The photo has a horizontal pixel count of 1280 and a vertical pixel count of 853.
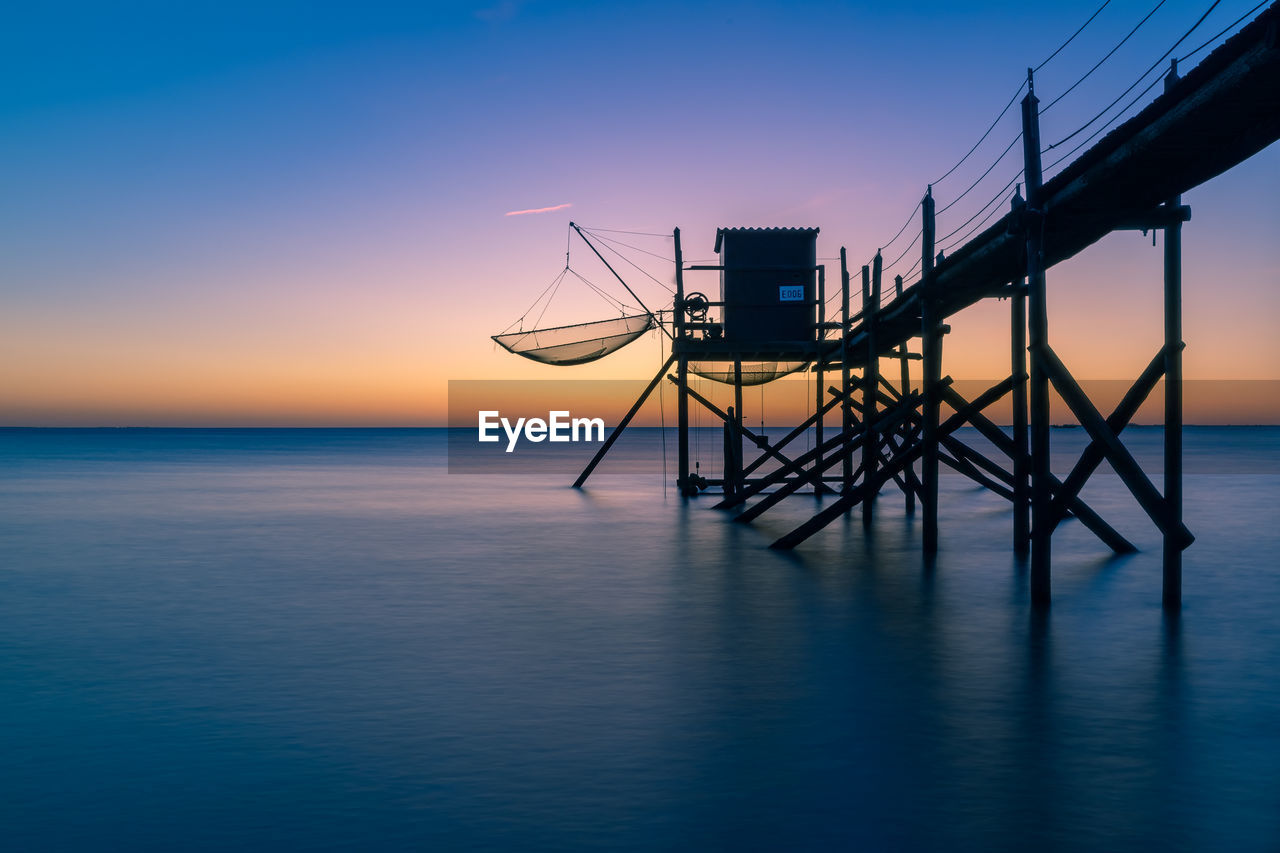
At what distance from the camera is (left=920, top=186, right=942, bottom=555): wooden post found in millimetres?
15148

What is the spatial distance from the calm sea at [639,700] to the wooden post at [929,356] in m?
1.58

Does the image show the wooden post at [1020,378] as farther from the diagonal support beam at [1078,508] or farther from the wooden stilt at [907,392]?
the wooden stilt at [907,392]

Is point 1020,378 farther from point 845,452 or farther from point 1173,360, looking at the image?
point 845,452

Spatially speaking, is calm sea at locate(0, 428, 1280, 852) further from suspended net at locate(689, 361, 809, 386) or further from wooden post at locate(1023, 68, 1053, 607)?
suspended net at locate(689, 361, 809, 386)

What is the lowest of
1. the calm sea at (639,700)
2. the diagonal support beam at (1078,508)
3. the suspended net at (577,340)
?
the calm sea at (639,700)

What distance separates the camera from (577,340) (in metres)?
25.7

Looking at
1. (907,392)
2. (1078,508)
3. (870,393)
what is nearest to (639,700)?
(1078,508)

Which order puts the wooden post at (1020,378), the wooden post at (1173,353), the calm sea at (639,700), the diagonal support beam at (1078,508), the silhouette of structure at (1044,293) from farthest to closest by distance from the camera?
the diagonal support beam at (1078,508) → the wooden post at (1020,378) → the wooden post at (1173,353) → the silhouette of structure at (1044,293) → the calm sea at (639,700)

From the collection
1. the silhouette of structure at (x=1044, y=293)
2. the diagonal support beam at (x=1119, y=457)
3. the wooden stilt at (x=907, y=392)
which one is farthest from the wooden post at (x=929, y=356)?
the wooden stilt at (x=907, y=392)

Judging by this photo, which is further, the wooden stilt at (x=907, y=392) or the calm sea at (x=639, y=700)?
the wooden stilt at (x=907, y=392)

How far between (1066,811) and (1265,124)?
5703mm

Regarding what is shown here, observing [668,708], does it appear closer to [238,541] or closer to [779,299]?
[238,541]

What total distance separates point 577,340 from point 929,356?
11.9 meters

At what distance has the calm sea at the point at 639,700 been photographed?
583 cm
